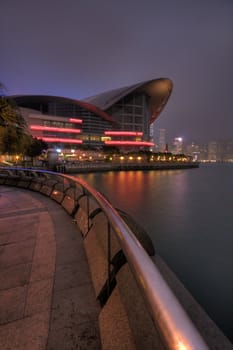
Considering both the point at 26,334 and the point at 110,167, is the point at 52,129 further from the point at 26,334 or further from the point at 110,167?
the point at 26,334

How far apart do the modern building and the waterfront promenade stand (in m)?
66.3

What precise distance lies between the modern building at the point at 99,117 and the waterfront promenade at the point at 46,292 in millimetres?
66345

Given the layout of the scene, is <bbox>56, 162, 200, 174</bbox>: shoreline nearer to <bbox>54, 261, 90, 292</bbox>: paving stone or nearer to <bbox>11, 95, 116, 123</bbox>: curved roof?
<bbox>11, 95, 116, 123</bbox>: curved roof

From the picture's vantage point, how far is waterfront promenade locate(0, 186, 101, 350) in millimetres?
1963

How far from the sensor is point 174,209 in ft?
54.7

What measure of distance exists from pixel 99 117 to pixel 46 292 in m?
81.1

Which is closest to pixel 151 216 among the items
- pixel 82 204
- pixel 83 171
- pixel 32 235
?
pixel 82 204

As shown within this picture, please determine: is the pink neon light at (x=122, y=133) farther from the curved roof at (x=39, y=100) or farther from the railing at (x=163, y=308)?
the railing at (x=163, y=308)

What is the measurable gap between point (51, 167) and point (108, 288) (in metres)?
42.3

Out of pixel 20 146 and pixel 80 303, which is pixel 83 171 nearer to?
pixel 20 146

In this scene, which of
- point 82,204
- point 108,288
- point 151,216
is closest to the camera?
point 108,288

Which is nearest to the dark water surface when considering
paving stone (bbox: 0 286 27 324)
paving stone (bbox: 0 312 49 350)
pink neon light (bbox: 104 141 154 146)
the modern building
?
paving stone (bbox: 0 312 49 350)

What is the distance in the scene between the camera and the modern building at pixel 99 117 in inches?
2638

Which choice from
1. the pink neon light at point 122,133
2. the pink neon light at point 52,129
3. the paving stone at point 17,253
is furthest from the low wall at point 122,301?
the pink neon light at point 122,133
